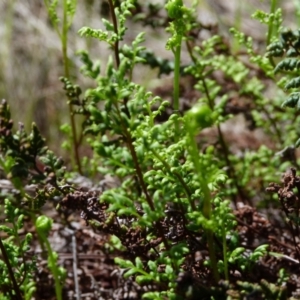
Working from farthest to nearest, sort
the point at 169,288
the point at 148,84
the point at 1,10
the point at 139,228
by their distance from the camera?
the point at 1,10 < the point at 148,84 < the point at 139,228 < the point at 169,288

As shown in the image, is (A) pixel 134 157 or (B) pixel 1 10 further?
(B) pixel 1 10

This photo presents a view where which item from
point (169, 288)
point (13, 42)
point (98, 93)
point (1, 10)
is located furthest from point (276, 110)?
point (1, 10)

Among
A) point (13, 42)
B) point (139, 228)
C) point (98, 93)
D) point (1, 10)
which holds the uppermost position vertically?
point (1, 10)

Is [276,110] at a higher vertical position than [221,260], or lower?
higher

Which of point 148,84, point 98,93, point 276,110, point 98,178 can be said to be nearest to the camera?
point 98,93

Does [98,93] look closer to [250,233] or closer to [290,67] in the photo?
[290,67]

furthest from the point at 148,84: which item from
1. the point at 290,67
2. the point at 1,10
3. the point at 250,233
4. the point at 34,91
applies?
the point at 290,67
